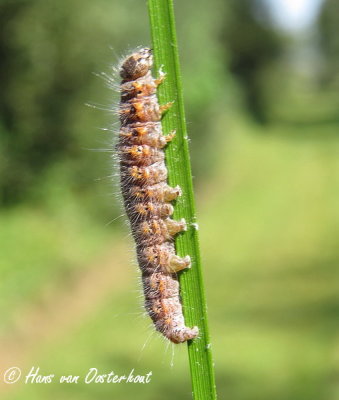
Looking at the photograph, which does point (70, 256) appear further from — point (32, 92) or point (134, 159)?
point (134, 159)

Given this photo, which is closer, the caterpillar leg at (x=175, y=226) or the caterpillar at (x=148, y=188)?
the caterpillar leg at (x=175, y=226)

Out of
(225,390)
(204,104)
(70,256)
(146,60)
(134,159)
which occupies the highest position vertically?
(204,104)

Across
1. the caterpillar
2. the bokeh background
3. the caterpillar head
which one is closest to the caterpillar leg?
the caterpillar

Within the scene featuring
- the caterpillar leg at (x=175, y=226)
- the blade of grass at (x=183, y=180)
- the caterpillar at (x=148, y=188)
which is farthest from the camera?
the caterpillar at (x=148, y=188)

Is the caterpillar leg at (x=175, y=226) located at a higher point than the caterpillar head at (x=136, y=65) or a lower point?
lower

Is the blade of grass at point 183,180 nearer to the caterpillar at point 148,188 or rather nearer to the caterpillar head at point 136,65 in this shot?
the caterpillar at point 148,188

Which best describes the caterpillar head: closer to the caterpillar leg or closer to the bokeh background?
the caterpillar leg

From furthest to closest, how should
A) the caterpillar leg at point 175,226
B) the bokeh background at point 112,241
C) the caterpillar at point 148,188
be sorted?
the bokeh background at point 112,241 < the caterpillar at point 148,188 < the caterpillar leg at point 175,226

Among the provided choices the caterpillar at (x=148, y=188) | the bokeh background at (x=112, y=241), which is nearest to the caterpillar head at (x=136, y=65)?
the caterpillar at (x=148, y=188)

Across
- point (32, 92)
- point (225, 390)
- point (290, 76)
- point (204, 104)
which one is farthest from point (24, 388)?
point (290, 76)
